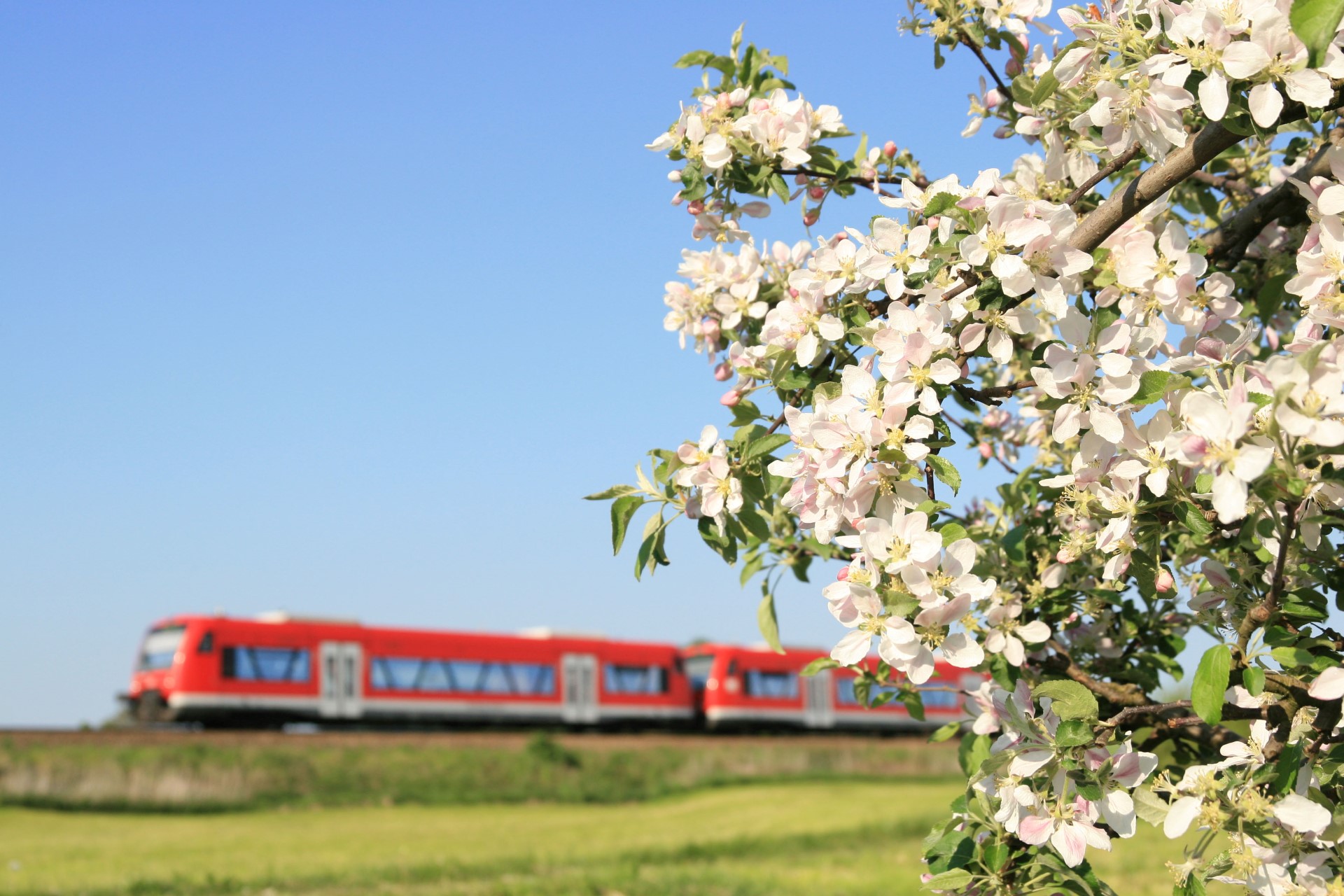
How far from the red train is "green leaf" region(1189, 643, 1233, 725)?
16.5 metres

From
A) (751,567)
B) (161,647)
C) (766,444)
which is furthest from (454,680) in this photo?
(766,444)

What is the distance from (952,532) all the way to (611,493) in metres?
0.94

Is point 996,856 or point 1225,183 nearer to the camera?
point 996,856

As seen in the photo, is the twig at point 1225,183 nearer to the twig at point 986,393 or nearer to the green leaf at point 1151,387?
the twig at point 986,393

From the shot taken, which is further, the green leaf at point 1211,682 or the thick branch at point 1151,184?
the thick branch at point 1151,184

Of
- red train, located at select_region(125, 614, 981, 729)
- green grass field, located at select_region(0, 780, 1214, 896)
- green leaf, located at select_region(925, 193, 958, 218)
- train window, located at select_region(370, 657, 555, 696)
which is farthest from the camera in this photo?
train window, located at select_region(370, 657, 555, 696)

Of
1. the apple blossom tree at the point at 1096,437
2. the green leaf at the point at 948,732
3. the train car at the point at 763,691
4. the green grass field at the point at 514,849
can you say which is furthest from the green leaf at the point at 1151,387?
the train car at the point at 763,691

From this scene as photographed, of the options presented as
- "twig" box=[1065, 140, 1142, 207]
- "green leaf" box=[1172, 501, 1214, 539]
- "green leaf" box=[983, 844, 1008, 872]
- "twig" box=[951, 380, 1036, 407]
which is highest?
"twig" box=[1065, 140, 1142, 207]

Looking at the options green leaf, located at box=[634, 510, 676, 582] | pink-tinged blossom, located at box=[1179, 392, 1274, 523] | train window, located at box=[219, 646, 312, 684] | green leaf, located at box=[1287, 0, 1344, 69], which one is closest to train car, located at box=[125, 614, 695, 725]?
train window, located at box=[219, 646, 312, 684]

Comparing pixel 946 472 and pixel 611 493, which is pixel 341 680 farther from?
pixel 946 472

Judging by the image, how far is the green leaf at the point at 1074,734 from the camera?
2.59 m

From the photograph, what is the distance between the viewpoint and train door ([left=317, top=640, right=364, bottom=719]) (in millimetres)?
22984

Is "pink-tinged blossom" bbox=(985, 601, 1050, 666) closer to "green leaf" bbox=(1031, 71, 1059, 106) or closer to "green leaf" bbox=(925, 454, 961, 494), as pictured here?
"green leaf" bbox=(925, 454, 961, 494)

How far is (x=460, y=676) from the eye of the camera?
971 inches
